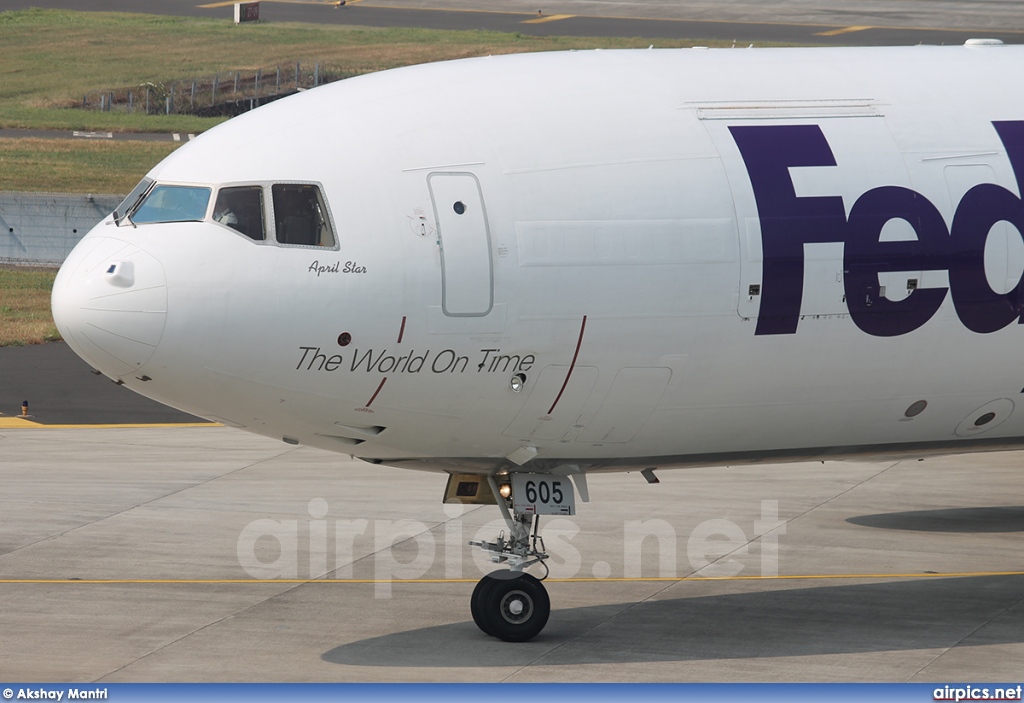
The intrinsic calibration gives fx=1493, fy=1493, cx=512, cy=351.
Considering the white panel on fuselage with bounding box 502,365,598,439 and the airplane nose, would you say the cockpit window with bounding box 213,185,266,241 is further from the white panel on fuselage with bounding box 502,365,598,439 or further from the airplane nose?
the white panel on fuselage with bounding box 502,365,598,439

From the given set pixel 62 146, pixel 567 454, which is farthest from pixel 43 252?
pixel 567 454

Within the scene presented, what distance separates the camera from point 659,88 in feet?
49.8

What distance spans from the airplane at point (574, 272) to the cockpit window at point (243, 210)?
0.09 feet

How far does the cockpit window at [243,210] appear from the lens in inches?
541

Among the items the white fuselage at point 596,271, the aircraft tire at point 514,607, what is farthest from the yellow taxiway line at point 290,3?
the aircraft tire at point 514,607

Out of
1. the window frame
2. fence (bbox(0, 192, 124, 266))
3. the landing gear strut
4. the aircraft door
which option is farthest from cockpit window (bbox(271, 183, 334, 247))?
fence (bbox(0, 192, 124, 266))

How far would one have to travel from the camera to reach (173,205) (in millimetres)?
14000

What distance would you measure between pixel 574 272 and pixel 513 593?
3.62m

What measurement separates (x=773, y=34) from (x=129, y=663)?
2675 inches

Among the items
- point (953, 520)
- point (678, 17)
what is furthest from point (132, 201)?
point (678, 17)

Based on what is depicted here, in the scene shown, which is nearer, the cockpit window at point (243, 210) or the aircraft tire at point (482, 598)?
the cockpit window at point (243, 210)

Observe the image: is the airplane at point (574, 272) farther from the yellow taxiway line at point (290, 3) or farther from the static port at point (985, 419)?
the yellow taxiway line at point (290, 3)

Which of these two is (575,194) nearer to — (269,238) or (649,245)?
(649,245)

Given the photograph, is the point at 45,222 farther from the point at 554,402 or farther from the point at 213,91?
the point at 213,91
